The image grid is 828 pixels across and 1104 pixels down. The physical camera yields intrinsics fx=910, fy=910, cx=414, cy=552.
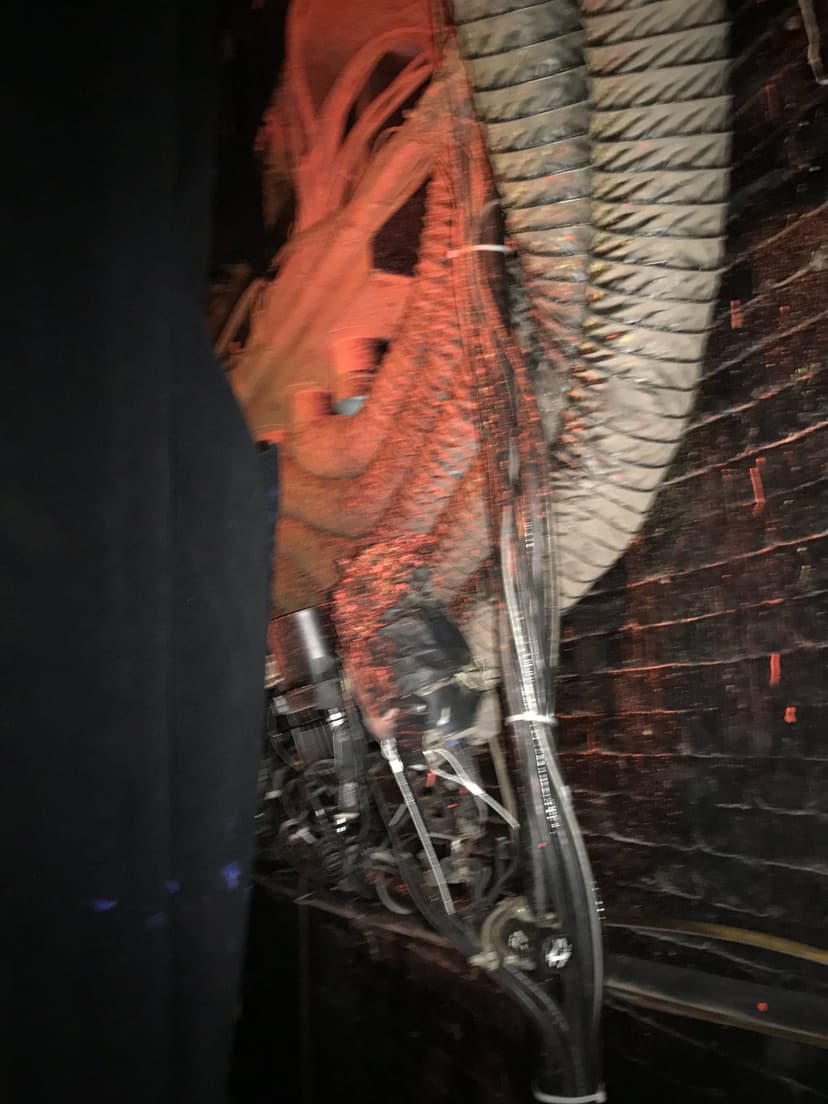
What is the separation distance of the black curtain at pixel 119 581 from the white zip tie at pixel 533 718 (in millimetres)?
487

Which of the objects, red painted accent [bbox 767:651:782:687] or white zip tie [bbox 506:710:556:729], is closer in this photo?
red painted accent [bbox 767:651:782:687]

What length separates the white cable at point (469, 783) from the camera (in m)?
0.89

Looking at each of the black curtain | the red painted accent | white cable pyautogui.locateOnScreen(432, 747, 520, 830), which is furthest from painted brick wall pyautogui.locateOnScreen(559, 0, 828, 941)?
the black curtain

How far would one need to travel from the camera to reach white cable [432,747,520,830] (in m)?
0.89

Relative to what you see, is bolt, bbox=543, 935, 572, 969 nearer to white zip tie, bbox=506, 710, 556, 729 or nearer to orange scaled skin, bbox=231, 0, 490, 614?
white zip tie, bbox=506, 710, 556, 729

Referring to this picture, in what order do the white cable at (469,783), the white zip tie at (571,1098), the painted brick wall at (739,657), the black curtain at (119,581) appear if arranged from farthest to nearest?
the black curtain at (119,581), the white cable at (469,783), the white zip tie at (571,1098), the painted brick wall at (739,657)

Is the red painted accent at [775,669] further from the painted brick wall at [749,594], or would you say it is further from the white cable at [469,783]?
the white cable at [469,783]

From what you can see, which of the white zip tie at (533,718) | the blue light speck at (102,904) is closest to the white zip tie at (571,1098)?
the white zip tie at (533,718)

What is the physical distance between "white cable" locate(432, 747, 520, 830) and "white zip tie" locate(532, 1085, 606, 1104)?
23 cm

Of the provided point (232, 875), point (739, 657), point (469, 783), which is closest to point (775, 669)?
point (739, 657)

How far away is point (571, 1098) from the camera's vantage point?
791 millimetres

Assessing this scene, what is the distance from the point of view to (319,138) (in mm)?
1203

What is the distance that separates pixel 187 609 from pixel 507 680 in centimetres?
62

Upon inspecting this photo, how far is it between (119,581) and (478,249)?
0.74 m
